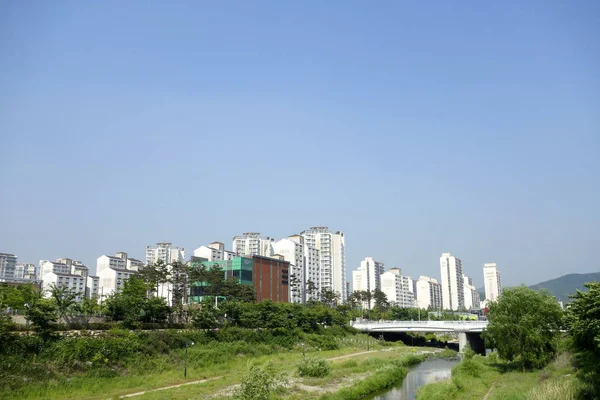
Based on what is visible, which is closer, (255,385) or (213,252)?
(255,385)

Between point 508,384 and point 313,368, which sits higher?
point 313,368

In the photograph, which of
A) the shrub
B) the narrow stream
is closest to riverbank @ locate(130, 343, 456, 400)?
the narrow stream

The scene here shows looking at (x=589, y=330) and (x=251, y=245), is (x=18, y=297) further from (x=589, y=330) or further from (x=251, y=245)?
(x=251, y=245)

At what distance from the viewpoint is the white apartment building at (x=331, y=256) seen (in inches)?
7608

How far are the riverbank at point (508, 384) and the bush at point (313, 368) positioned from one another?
40.9 ft

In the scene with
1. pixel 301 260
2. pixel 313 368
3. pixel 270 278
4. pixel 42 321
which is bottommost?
pixel 313 368

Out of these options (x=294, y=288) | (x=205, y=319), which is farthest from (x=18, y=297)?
(x=294, y=288)

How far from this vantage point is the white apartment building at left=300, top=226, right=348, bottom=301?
634 feet

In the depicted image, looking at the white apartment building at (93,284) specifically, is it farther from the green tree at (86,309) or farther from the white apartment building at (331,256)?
the green tree at (86,309)

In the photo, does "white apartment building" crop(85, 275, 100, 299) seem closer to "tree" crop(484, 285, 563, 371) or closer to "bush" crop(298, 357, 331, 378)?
"bush" crop(298, 357, 331, 378)

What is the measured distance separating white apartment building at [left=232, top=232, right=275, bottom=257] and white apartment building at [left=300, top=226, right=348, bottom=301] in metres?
16.8

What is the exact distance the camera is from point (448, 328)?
91688 millimetres

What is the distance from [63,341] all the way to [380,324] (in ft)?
238

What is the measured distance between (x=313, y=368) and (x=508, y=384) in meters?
21.3
